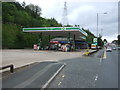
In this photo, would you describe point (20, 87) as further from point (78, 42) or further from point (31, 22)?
point (78, 42)

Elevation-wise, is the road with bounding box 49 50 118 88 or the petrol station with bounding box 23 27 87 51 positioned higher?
the petrol station with bounding box 23 27 87 51

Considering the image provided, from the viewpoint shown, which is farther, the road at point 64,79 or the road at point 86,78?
the road at point 86,78

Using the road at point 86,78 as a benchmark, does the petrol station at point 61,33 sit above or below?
above

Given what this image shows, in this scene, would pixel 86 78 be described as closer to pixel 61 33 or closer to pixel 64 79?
pixel 64 79

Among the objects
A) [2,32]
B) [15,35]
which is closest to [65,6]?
[15,35]

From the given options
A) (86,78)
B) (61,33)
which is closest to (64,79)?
(86,78)

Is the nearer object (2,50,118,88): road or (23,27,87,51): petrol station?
(2,50,118,88): road

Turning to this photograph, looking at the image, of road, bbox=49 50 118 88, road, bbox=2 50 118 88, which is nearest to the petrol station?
road, bbox=49 50 118 88

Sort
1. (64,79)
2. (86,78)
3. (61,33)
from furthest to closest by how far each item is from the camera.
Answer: (61,33) < (86,78) < (64,79)

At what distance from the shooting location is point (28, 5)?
403 feet

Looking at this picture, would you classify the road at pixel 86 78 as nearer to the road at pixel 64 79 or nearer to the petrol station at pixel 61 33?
the road at pixel 64 79

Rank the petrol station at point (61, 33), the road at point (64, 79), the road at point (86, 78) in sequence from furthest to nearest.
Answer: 1. the petrol station at point (61, 33)
2. the road at point (86, 78)
3. the road at point (64, 79)

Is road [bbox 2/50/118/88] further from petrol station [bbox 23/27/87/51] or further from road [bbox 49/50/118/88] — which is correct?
petrol station [bbox 23/27/87/51]

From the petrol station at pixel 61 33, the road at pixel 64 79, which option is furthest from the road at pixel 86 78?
the petrol station at pixel 61 33
